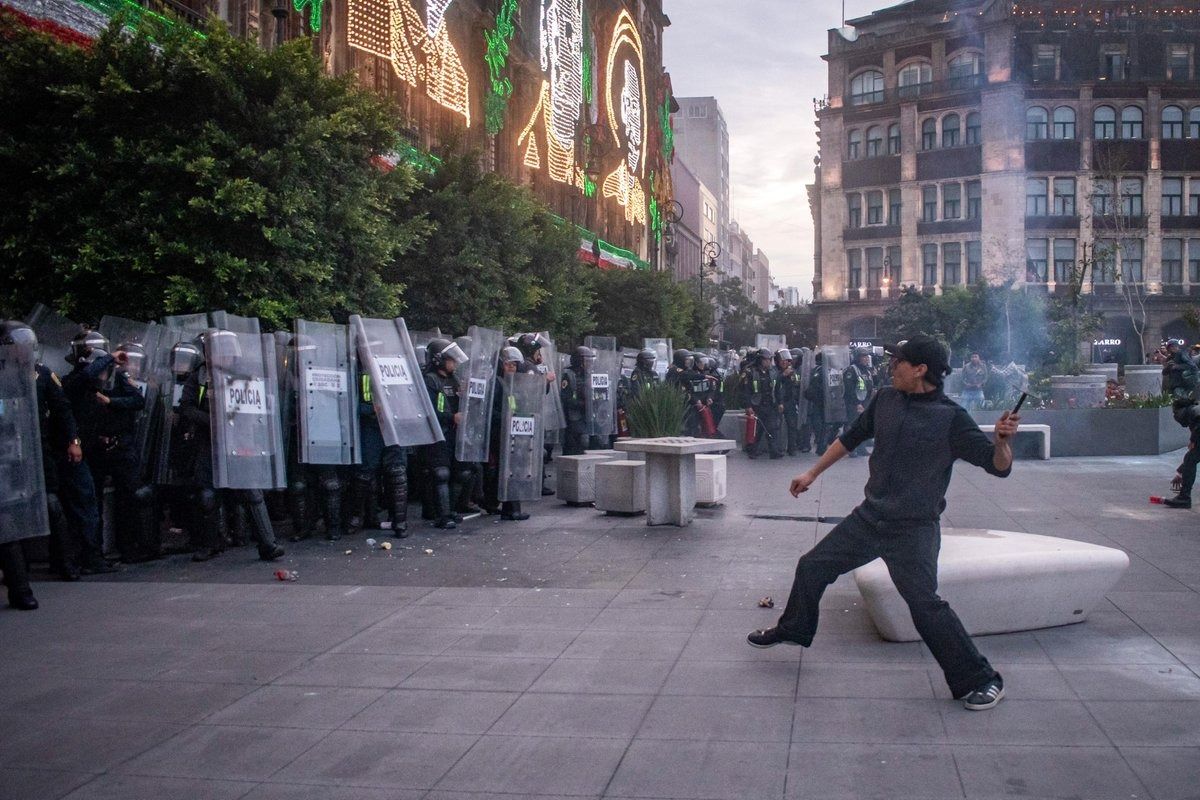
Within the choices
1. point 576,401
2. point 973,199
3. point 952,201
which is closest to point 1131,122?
point 973,199

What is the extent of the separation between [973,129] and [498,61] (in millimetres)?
40024

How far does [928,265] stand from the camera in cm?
6531

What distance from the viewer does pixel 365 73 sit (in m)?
22.7

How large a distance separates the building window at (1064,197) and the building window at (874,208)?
9378 mm

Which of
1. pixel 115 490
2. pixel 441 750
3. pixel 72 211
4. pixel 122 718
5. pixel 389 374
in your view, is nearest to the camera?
pixel 441 750

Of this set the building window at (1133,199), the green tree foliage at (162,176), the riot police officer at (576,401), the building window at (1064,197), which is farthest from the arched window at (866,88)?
the green tree foliage at (162,176)

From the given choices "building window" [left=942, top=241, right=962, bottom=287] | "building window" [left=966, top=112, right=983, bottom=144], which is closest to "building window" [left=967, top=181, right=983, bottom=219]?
"building window" [left=942, top=241, right=962, bottom=287]

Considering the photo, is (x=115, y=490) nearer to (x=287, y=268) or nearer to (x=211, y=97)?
(x=287, y=268)

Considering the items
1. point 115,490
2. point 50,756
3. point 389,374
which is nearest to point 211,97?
point 389,374

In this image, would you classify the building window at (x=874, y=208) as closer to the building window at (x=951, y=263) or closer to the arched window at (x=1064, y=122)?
the building window at (x=951, y=263)

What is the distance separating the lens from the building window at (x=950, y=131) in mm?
64188

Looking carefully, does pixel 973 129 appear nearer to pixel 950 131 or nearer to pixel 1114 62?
pixel 950 131

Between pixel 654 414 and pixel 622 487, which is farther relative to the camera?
pixel 654 414

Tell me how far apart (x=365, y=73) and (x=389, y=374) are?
13.7 m
